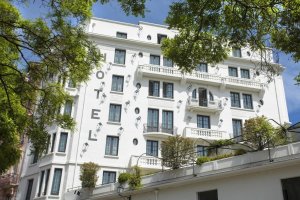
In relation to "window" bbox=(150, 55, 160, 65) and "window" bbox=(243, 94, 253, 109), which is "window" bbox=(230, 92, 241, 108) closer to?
"window" bbox=(243, 94, 253, 109)

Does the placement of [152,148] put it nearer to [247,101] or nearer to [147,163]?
[147,163]

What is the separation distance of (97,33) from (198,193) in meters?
21.5

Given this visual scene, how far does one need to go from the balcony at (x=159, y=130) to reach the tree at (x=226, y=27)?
19.2 meters

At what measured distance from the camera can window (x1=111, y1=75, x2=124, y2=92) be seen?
1309 inches

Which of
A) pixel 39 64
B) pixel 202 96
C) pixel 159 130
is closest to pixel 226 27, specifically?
pixel 39 64

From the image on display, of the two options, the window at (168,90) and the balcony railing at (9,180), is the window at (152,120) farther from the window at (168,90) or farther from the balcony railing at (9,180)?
the balcony railing at (9,180)

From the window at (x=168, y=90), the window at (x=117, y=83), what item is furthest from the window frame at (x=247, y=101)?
the window at (x=117, y=83)

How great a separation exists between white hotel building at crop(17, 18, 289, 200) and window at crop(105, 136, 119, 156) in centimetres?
9

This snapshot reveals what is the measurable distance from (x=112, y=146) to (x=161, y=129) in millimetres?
4869

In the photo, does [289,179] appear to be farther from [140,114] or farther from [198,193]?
[140,114]

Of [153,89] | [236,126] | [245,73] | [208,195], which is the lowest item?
[208,195]

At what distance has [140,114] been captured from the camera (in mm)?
32500

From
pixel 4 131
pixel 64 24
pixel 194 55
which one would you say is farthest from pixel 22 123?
pixel 194 55

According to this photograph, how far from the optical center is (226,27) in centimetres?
1122
